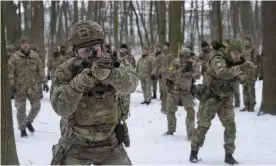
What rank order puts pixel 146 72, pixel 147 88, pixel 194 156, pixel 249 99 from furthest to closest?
pixel 146 72 → pixel 147 88 → pixel 249 99 → pixel 194 156

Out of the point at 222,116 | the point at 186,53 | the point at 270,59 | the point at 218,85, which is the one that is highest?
the point at 186,53

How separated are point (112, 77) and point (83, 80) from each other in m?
0.20

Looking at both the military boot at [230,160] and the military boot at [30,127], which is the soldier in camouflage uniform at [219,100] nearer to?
the military boot at [230,160]

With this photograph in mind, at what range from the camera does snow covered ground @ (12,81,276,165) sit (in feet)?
22.4

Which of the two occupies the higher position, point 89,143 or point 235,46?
point 235,46

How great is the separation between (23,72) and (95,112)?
5.69 metres

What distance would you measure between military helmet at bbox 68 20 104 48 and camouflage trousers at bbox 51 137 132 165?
837 mm

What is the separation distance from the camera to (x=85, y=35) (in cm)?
327

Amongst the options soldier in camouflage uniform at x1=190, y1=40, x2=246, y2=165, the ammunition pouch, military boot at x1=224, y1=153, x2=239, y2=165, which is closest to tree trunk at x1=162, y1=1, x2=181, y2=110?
soldier in camouflage uniform at x1=190, y1=40, x2=246, y2=165

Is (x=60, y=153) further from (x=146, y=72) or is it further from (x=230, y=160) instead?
(x=146, y=72)

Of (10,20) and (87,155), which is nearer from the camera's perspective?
(87,155)

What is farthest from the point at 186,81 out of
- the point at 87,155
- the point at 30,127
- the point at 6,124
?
the point at 87,155

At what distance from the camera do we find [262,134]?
8.48 meters

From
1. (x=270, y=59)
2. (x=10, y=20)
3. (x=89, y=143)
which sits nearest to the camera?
(x=89, y=143)
